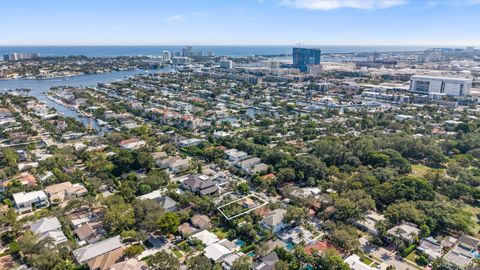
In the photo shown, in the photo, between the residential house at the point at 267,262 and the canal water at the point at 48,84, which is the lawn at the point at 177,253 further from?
the canal water at the point at 48,84

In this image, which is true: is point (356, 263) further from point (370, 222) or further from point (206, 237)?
point (206, 237)

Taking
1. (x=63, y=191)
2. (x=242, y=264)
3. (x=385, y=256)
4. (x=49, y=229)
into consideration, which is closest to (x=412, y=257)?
(x=385, y=256)

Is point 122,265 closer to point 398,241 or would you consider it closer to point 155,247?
point 155,247

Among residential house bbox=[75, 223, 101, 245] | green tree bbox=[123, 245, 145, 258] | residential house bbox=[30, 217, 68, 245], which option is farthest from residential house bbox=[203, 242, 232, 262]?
residential house bbox=[30, 217, 68, 245]

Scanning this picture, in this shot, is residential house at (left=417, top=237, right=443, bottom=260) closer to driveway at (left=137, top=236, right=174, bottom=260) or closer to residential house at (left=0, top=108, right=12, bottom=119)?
driveway at (left=137, top=236, right=174, bottom=260)

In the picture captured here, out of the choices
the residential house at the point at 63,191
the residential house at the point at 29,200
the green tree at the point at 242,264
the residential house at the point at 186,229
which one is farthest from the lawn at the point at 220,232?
the residential house at the point at 29,200

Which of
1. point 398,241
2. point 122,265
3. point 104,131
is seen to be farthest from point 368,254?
point 104,131
